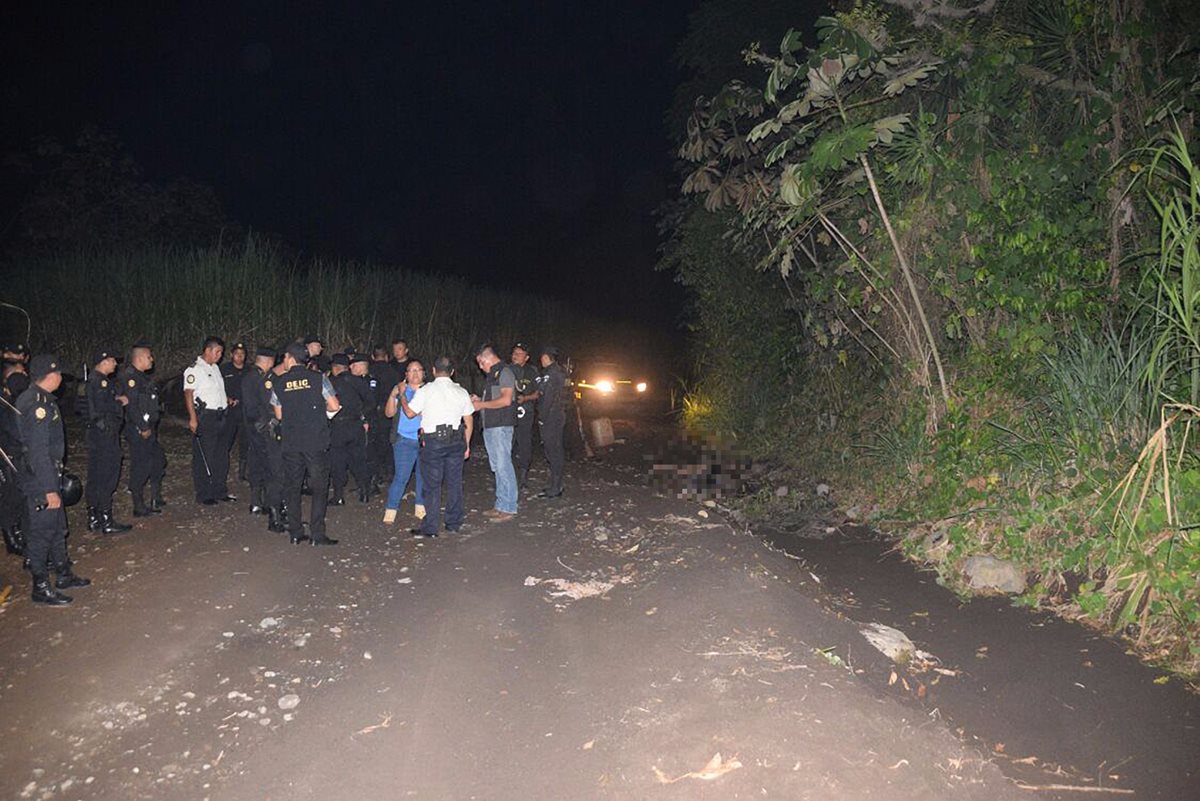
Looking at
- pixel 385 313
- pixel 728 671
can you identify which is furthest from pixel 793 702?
pixel 385 313

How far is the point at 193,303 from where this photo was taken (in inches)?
642

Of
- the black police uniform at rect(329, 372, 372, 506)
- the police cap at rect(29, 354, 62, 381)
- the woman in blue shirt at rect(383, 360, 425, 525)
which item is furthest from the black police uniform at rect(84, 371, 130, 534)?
the woman in blue shirt at rect(383, 360, 425, 525)

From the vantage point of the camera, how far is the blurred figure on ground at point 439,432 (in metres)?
8.60

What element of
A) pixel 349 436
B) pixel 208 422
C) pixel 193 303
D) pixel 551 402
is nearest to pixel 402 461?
pixel 349 436

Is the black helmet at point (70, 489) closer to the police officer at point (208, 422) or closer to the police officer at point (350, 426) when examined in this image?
the police officer at point (208, 422)

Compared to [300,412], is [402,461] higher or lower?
lower

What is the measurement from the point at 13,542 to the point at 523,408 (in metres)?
5.56

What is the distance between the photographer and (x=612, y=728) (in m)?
4.64

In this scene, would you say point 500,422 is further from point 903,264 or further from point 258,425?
point 903,264

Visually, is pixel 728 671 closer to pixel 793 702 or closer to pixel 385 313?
pixel 793 702

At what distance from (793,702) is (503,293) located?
94.3 ft

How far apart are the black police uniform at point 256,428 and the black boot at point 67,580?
2.12 m

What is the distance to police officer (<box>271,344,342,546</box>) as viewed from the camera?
26.8 ft

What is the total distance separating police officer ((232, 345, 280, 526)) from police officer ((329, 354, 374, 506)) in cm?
78
